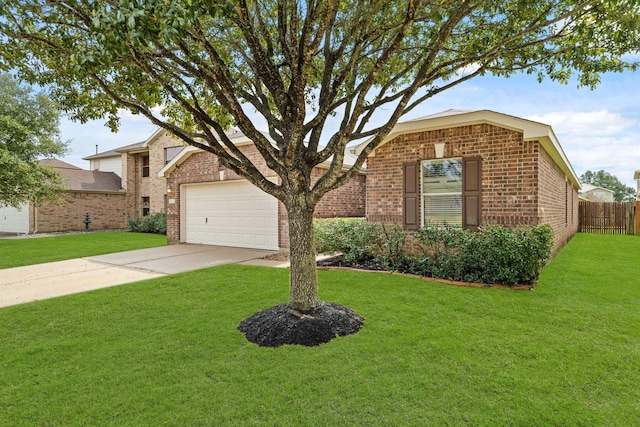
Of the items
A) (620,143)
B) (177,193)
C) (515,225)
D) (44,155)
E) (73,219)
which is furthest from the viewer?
(620,143)

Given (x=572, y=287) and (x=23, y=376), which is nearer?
(x=23, y=376)

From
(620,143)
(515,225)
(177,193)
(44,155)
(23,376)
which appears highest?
(620,143)

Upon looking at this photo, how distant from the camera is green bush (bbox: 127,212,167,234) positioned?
62.6ft

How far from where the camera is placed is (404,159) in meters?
8.41

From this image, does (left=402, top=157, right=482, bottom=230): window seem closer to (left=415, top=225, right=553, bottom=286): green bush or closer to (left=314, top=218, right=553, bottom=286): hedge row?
(left=314, top=218, right=553, bottom=286): hedge row

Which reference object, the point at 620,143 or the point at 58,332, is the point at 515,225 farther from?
the point at 620,143

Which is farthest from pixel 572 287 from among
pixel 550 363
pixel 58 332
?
pixel 58 332

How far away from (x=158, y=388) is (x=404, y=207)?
6665 mm

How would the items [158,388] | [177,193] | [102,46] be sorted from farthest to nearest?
[177,193], [158,388], [102,46]

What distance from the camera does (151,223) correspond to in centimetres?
1942

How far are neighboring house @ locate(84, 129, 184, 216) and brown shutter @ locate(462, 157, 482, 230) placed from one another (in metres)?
16.3

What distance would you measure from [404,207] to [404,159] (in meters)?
1.16

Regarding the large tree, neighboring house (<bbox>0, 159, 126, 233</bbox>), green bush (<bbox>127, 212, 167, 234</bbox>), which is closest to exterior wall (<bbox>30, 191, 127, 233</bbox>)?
neighboring house (<bbox>0, 159, 126, 233</bbox>)

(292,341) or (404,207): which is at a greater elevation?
(404,207)
